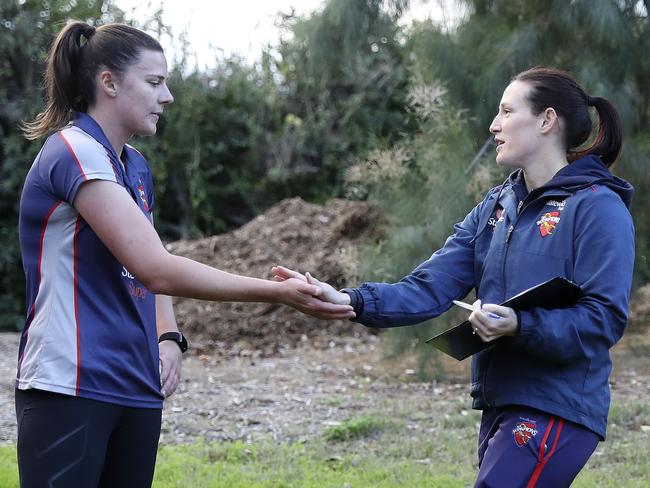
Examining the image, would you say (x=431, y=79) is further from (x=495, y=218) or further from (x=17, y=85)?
(x=17, y=85)

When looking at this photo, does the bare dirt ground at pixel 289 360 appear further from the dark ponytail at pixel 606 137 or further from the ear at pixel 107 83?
the ear at pixel 107 83

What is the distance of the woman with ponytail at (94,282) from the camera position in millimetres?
2412

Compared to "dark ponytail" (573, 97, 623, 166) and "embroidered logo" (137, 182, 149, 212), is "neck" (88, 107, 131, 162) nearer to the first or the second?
"embroidered logo" (137, 182, 149, 212)

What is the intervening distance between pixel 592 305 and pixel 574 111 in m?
0.68

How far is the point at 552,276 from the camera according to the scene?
271 cm

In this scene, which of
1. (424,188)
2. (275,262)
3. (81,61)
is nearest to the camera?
(81,61)

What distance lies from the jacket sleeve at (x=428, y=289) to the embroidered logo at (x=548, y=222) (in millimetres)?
308

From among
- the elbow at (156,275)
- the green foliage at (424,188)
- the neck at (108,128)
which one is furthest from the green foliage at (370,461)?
the neck at (108,128)

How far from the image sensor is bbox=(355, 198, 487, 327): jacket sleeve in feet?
9.77

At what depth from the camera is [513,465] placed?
2650 millimetres

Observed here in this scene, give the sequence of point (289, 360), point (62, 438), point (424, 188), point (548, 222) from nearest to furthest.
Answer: point (62, 438)
point (548, 222)
point (424, 188)
point (289, 360)

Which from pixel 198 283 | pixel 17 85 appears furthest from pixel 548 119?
pixel 17 85

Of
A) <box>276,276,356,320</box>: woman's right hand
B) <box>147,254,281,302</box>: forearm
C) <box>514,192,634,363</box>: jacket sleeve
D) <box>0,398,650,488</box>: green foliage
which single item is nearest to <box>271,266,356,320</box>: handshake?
<box>276,276,356,320</box>: woman's right hand

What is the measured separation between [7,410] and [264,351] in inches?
113
